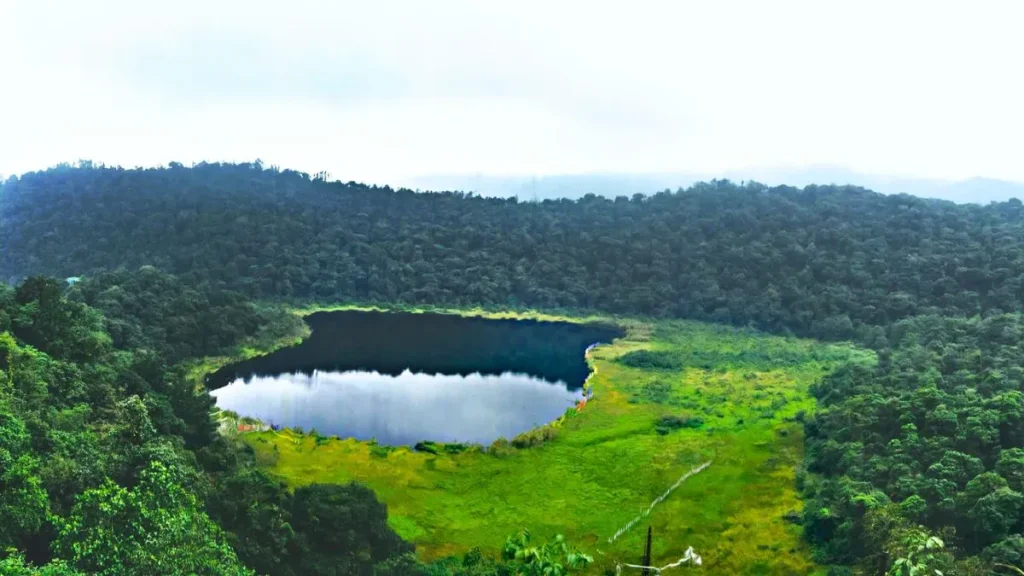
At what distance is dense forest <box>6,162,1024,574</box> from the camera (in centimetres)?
1973

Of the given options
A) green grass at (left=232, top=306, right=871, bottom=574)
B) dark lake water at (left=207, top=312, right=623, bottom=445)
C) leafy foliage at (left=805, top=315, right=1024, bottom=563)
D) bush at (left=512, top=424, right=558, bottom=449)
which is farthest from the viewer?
dark lake water at (left=207, top=312, right=623, bottom=445)

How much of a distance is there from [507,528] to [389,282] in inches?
2370

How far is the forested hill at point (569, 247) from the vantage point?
68.1 meters

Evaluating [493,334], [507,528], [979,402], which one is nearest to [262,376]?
[493,334]

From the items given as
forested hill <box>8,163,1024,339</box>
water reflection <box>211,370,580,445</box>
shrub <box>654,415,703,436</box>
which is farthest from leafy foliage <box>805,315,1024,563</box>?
forested hill <box>8,163,1024,339</box>

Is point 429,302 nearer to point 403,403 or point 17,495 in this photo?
point 403,403

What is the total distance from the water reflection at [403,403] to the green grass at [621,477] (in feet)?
9.02

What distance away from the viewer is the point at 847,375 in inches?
1582

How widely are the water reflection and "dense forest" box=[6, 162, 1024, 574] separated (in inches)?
281

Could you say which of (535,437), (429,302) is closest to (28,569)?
(535,437)

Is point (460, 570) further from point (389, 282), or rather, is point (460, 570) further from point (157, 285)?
point (389, 282)

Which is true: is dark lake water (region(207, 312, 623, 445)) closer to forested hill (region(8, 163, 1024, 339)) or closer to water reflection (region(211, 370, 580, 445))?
water reflection (region(211, 370, 580, 445))

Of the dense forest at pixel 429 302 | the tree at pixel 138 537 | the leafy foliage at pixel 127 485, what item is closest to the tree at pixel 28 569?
the leafy foliage at pixel 127 485

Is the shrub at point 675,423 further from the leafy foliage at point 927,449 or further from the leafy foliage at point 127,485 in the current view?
the leafy foliage at point 127,485
